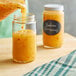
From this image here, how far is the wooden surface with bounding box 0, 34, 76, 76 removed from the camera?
29.2 inches

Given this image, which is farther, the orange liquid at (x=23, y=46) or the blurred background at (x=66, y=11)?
the blurred background at (x=66, y=11)

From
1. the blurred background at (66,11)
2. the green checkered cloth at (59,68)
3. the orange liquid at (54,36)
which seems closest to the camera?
the green checkered cloth at (59,68)

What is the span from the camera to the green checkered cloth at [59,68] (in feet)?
2.34

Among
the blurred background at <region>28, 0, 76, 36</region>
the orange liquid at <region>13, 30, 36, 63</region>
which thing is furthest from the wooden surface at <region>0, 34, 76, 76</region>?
the blurred background at <region>28, 0, 76, 36</region>

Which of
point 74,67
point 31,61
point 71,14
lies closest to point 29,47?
point 31,61

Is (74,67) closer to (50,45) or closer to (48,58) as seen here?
(48,58)

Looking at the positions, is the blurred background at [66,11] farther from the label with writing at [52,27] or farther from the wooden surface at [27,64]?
the label with writing at [52,27]

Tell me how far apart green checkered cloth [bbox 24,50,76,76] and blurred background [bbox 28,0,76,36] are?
94 centimetres

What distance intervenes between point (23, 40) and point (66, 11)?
1145mm

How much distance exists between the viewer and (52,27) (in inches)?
37.5

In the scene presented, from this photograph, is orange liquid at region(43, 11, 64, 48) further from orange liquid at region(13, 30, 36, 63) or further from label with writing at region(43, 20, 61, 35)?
orange liquid at region(13, 30, 36, 63)

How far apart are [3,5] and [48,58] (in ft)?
0.83

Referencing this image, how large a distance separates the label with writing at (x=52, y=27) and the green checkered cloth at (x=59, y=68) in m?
0.15

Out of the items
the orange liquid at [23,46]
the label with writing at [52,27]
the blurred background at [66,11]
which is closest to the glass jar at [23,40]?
the orange liquid at [23,46]
